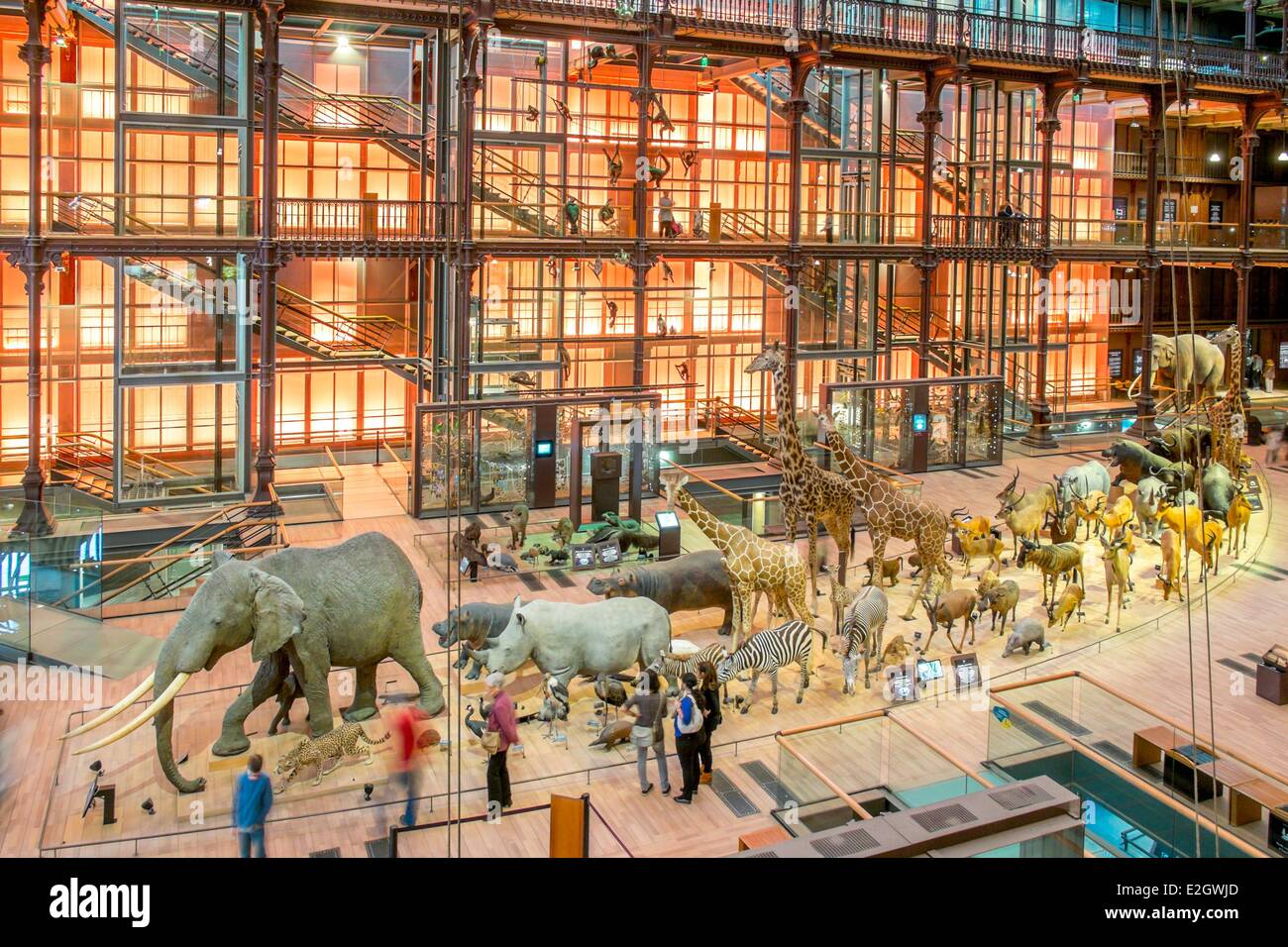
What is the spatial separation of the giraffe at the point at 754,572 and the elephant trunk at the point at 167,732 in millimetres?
5943

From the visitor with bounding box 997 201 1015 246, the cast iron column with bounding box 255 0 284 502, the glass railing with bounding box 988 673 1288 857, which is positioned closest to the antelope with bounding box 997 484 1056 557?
the glass railing with bounding box 988 673 1288 857

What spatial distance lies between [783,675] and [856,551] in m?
5.60

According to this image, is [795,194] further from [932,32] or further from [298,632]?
[298,632]

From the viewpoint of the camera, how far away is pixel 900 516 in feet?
53.8

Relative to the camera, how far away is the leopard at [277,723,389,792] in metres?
11.5

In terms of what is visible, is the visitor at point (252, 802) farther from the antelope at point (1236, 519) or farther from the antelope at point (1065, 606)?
the antelope at point (1236, 519)

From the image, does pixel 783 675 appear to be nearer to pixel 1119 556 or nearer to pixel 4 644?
pixel 1119 556

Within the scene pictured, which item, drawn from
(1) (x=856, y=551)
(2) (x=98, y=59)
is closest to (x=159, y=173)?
(2) (x=98, y=59)

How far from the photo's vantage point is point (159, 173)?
915 inches

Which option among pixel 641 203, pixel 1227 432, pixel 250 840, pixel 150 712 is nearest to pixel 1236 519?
pixel 1227 432

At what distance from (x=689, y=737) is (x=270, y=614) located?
372 cm

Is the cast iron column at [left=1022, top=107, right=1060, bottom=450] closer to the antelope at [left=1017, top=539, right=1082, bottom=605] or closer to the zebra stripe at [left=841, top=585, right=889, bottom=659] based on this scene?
the antelope at [left=1017, top=539, right=1082, bottom=605]

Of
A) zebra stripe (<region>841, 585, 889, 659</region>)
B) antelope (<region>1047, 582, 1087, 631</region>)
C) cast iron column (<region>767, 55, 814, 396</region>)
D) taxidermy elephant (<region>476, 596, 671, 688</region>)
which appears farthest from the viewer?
cast iron column (<region>767, 55, 814, 396</region>)

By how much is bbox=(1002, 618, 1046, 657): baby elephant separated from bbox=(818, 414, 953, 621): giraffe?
156 centimetres
